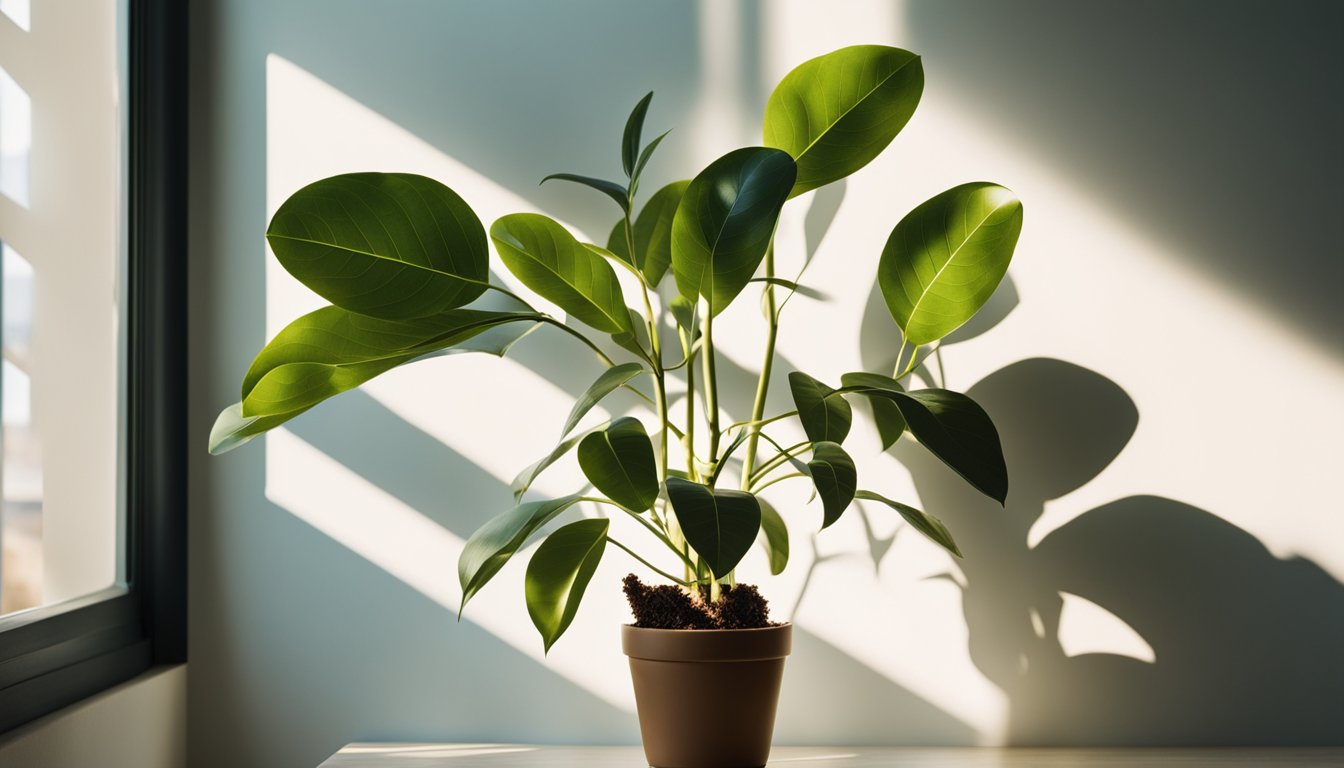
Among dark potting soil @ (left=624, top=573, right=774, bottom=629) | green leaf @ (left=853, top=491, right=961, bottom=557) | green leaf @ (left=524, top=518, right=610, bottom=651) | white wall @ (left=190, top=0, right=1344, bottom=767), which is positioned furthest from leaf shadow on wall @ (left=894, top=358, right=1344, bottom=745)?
green leaf @ (left=524, top=518, right=610, bottom=651)

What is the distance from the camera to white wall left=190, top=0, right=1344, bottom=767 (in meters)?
1.39

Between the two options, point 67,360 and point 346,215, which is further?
point 67,360

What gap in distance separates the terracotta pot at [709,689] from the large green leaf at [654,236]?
0.46 metres

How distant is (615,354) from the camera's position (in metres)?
1.42

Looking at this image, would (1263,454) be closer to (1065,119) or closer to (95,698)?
(1065,119)

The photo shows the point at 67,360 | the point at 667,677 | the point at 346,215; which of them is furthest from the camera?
the point at 67,360

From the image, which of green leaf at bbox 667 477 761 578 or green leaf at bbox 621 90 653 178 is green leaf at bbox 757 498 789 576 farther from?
green leaf at bbox 621 90 653 178

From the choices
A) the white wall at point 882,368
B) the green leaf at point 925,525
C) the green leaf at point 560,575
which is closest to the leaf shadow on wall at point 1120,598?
the white wall at point 882,368

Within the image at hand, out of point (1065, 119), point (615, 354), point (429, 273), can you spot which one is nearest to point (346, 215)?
point (429, 273)

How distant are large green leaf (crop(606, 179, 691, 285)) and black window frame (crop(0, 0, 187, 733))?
676 millimetres

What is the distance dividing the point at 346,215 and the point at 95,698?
748 millimetres

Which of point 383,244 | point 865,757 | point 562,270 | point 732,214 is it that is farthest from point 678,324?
point 865,757

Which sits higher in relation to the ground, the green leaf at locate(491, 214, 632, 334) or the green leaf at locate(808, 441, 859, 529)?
the green leaf at locate(491, 214, 632, 334)

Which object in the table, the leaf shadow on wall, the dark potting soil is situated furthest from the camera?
the leaf shadow on wall
